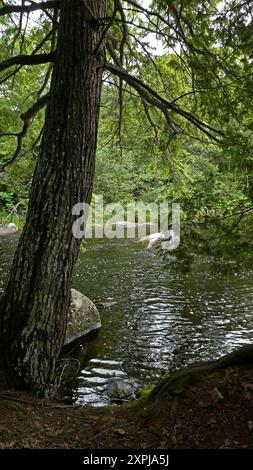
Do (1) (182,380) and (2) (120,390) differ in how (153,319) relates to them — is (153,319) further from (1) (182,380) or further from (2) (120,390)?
(1) (182,380)

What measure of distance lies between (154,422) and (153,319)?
16.8ft

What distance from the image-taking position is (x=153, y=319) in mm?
7934

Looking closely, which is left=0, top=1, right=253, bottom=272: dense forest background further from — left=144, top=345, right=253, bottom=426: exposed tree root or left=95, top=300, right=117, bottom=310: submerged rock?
left=95, top=300, right=117, bottom=310: submerged rock

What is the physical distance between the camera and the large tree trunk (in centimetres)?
335

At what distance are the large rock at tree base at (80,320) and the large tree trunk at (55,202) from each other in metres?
3.21

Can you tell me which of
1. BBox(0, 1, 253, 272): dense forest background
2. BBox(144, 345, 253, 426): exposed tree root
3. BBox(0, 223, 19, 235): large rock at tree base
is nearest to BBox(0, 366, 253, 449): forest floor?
BBox(144, 345, 253, 426): exposed tree root

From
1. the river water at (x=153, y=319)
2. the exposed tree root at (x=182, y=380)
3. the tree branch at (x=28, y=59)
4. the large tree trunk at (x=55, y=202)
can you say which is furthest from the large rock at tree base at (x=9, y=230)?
the exposed tree root at (x=182, y=380)

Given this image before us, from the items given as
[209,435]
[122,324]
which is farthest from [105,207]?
[209,435]

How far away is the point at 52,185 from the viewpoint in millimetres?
3357

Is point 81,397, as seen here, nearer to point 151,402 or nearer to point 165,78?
point 151,402

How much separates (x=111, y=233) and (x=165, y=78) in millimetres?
13803

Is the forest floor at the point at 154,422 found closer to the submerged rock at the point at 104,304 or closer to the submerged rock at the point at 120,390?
the submerged rock at the point at 120,390

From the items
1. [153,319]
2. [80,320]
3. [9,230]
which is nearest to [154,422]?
[80,320]

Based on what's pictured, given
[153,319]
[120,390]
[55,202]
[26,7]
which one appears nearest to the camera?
[55,202]
